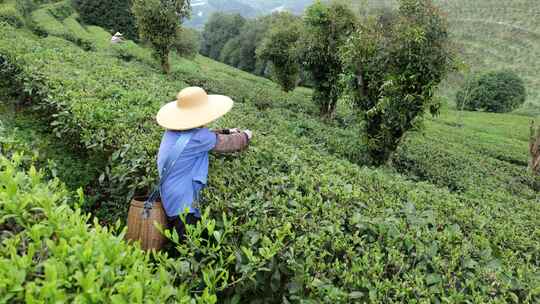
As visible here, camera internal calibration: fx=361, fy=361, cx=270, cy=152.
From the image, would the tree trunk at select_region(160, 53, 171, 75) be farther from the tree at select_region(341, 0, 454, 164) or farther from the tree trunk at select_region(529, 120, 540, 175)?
the tree trunk at select_region(529, 120, 540, 175)

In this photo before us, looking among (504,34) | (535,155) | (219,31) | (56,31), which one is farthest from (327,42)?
(504,34)

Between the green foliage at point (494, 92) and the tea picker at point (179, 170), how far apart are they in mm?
43674

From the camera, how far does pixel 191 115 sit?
385 centimetres

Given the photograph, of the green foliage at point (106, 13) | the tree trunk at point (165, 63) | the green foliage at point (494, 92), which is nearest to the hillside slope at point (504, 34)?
the green foliage at point (494, 92)

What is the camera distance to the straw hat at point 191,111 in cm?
377

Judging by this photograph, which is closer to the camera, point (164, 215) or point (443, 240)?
point (443, 240)

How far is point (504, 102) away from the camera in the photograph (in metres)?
42.5

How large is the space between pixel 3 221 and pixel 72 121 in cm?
374

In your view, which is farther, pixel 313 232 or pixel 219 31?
pixel 219 31

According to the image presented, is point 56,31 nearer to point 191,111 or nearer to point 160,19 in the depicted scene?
point 160,19

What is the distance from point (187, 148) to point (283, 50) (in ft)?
56.2

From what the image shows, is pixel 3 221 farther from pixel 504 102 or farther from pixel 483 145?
pixel 504 102

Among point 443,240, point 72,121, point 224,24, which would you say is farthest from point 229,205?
point 224,24

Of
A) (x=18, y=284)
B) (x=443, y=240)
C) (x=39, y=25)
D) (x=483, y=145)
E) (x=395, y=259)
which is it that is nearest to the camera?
(x=18, y=284)
